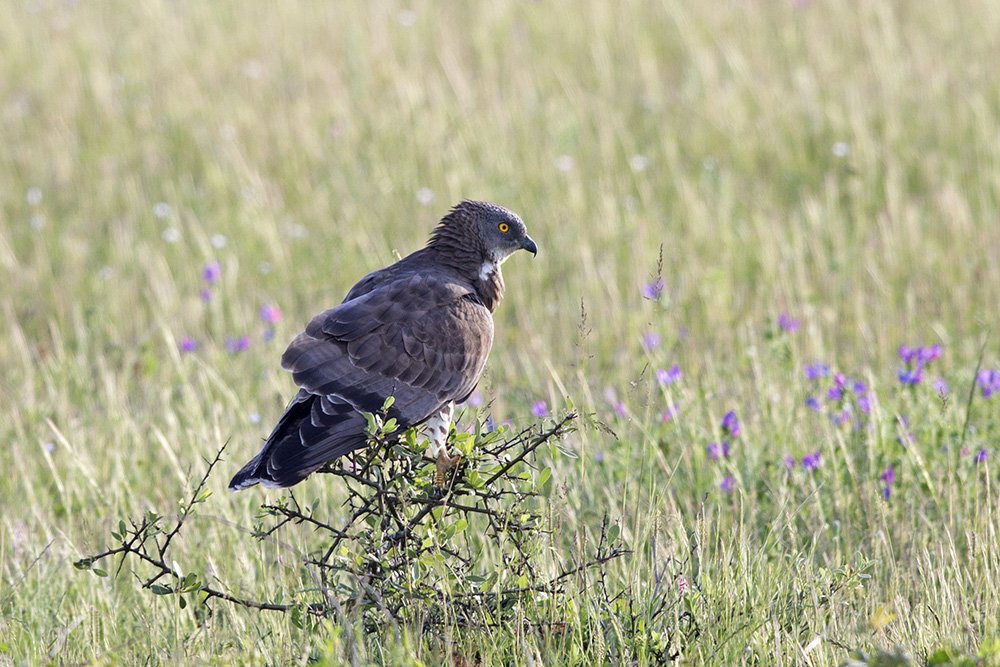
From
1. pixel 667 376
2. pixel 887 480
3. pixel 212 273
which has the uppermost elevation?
pixel 212 273

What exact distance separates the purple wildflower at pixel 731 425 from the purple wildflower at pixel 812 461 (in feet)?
0.99

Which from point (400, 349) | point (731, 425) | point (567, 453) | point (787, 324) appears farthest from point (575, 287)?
point (567, 453)

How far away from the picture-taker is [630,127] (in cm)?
917

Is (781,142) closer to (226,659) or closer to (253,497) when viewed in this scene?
(253,497)

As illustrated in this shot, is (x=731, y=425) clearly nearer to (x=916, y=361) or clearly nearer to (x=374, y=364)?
(x=916, y=361)

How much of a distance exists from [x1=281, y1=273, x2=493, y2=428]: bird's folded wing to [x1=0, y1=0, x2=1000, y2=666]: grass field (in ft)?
1.47

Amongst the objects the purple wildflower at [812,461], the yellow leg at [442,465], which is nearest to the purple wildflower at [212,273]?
the yellow leg at [442,465]

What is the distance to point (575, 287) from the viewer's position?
6820mm

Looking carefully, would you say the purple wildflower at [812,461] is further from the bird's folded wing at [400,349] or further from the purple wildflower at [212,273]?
the purple wildflower at [212,273]

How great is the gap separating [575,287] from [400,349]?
3019 mm

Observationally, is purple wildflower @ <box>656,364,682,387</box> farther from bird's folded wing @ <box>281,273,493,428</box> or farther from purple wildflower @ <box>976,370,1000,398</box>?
purple wildflower @ <box>976,370,1000,398</box>

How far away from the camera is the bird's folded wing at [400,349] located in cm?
374

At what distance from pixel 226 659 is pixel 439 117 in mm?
6618

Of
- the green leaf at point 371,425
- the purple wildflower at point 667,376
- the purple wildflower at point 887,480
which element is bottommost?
the green leaf at point 371,425
